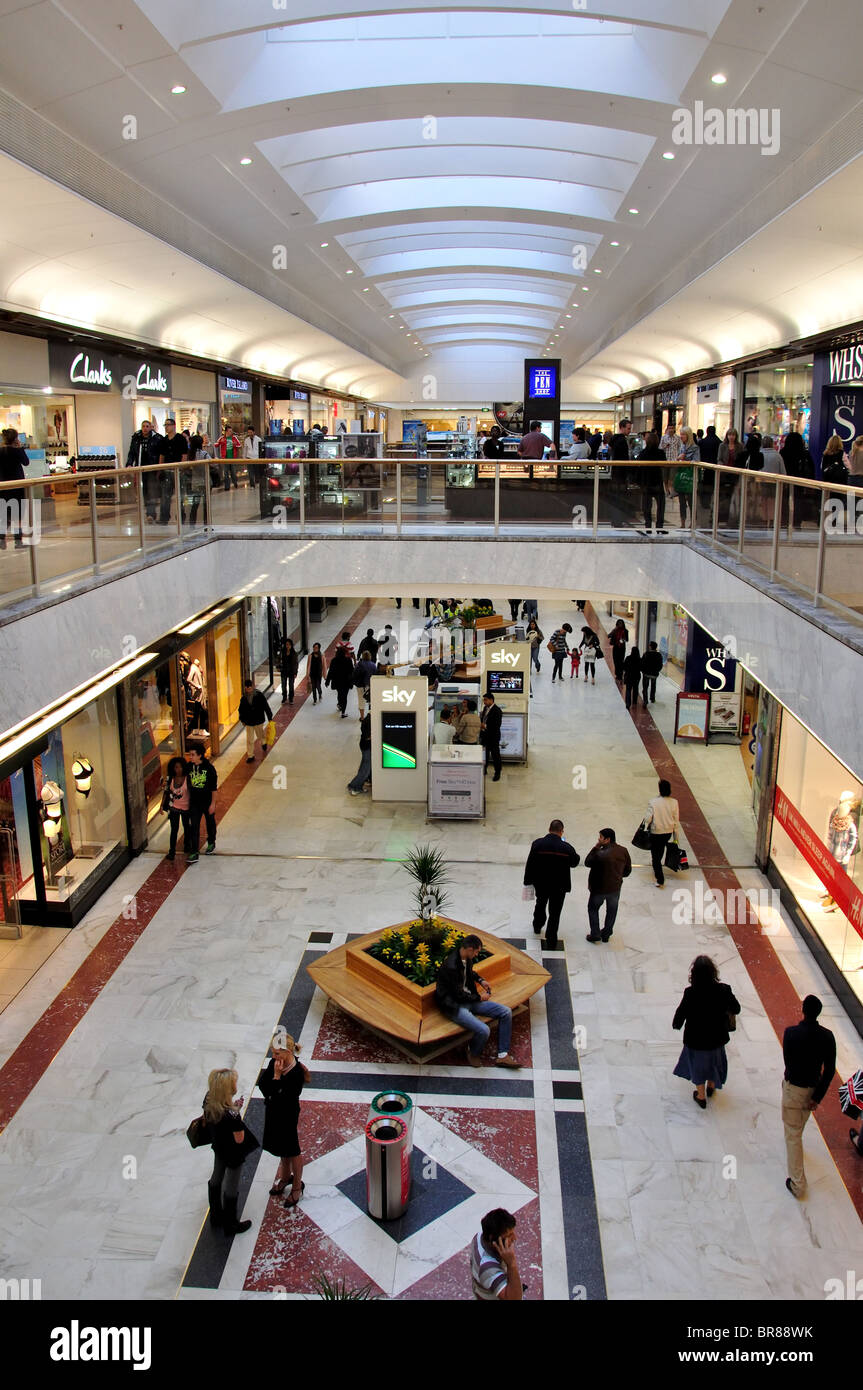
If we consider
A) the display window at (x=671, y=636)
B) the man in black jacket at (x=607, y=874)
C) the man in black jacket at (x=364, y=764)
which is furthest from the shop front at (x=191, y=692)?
the display window at (x=671, y=636)

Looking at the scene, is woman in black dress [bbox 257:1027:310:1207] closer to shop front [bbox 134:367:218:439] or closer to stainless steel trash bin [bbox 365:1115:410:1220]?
stainless steel trash bin [bbox 365:1115:410:1220]

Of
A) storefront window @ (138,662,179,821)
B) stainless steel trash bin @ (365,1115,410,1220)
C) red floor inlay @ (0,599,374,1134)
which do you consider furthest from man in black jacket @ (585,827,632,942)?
storefront window @ (138,662,179,821)

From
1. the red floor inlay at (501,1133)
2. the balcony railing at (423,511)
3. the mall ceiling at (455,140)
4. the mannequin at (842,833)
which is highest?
the mall ceiling at (455,140)

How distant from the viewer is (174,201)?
55.0ft

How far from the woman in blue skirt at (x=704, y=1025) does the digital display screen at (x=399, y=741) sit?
7.70 m

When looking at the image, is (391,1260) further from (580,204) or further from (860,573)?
(580,204)

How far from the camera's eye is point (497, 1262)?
5.32 metres

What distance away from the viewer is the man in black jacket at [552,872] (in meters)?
10.5

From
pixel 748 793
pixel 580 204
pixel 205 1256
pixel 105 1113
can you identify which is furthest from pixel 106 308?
pixel 205 1256

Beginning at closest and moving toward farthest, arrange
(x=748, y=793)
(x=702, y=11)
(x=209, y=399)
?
Result: (x=702, y=11) < (x=748, y=793) < (x=209, y=399)

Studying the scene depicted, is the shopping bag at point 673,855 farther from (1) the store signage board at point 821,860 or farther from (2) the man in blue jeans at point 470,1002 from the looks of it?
(2) the man in blue jeans at point 470,1002

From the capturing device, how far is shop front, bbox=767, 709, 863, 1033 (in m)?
9.61

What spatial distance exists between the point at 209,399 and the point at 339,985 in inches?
903

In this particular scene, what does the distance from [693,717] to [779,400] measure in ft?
26.4
